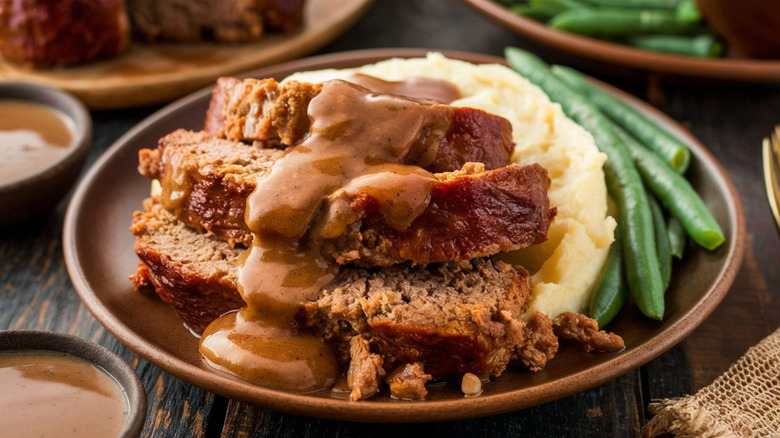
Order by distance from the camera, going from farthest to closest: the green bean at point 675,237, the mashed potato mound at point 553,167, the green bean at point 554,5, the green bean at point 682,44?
1. the green bean at point 554,5
2. the green bean at point 682,44
3. the green bean at point 675,237
4. the mashed potato mound at point 553,167

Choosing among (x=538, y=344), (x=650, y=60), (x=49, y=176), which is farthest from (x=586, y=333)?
(x=650, y=60)

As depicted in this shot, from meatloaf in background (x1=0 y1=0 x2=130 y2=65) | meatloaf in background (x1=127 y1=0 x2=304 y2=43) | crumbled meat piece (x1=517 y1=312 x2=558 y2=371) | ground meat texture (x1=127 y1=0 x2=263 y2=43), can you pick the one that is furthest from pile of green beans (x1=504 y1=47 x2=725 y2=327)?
meatloaf in background (x1=0 y1=0 x2=130 y2=65)

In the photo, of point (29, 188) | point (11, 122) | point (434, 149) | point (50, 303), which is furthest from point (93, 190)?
point (434, 149)

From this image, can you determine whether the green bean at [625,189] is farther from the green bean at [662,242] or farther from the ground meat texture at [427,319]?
the ground meat texture at [427,319]

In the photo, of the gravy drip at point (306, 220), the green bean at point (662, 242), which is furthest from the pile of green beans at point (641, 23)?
the gravy drip at point (306, 220)

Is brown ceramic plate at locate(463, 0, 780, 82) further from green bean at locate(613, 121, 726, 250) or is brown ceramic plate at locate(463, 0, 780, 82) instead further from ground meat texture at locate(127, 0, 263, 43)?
ground meat texture at locate(127, 0, 263, 43)

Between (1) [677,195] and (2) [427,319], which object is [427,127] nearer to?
(2) [427,319]
